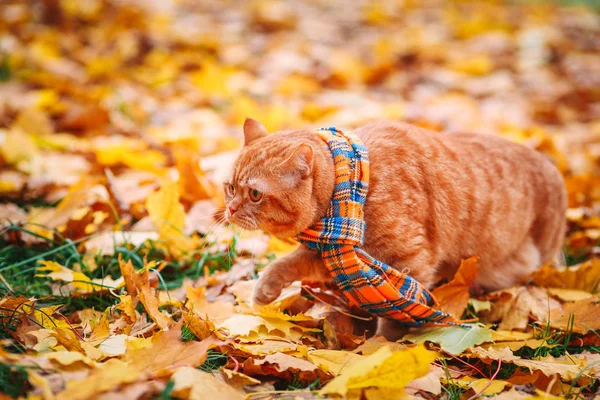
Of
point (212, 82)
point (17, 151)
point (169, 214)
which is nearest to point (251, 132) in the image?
point (169, 214)

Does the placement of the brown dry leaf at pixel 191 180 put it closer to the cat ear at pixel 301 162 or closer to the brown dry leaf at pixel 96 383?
the cat ear at pixel 301 162

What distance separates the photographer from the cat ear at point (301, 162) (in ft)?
5.96

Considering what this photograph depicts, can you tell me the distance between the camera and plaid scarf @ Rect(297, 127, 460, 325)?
5.96 ft

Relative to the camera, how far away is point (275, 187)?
6.17 ft

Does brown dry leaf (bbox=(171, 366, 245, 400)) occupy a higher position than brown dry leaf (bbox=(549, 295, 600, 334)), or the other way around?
brown dry leaf (bbox=(171, 366, 245, 400))

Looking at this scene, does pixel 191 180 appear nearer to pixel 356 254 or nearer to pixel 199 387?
pixel 356 254

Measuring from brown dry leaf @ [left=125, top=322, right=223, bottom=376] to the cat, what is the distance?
49 cm

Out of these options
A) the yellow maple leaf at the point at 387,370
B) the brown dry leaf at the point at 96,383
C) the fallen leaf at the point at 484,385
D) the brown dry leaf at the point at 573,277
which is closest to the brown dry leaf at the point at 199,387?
the brown dry leaf at the point at 96,383

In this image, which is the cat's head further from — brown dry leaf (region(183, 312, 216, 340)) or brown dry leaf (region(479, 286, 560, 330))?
brown dry leaf (region(479, 286, 560, 330))

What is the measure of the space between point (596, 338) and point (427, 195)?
83 cm

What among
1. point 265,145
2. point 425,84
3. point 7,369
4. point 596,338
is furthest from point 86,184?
point 425,84

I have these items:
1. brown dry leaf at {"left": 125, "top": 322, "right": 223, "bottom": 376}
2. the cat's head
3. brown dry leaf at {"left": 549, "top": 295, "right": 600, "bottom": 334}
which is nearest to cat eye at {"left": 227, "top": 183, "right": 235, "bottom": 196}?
the cat's head

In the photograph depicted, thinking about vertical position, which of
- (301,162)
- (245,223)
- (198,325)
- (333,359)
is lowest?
(333,359)

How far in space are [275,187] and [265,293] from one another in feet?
1.33
